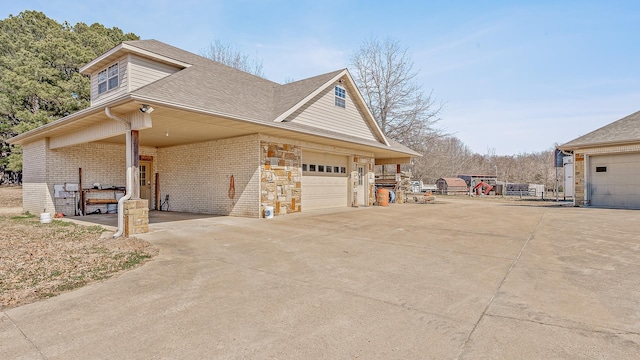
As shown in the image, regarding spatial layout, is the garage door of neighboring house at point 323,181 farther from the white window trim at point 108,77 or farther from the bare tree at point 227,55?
the bare tree at point 227,55

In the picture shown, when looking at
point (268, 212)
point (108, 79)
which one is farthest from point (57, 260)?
point (108, 79)

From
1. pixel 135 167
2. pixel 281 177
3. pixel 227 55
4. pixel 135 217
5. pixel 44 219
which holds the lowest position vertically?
pixel 44 219

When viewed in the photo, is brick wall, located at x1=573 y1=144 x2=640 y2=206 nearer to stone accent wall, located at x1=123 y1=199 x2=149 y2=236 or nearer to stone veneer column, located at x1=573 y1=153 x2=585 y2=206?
stone veneer column, located at x1=573 y1=153 x2=585 y2=206

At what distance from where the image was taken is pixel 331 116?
46.7 ft

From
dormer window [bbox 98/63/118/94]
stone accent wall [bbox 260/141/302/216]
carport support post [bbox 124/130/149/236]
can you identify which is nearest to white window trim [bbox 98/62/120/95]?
dormer window [bbox 98/63/118/94]

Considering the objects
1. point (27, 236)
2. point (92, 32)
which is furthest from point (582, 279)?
point (92, 32)

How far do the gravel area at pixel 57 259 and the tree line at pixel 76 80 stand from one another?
19.3m

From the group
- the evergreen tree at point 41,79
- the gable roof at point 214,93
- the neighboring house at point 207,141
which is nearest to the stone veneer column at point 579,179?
the gable roof at point 214,93

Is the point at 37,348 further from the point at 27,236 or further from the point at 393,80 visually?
the point at 393,80

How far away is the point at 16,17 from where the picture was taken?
30.3m

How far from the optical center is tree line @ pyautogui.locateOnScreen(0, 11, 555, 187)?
2330 cm

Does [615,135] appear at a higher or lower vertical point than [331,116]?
lower

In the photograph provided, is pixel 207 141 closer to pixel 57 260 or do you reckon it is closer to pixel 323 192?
pixel 323 192

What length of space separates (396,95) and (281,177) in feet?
61.4
